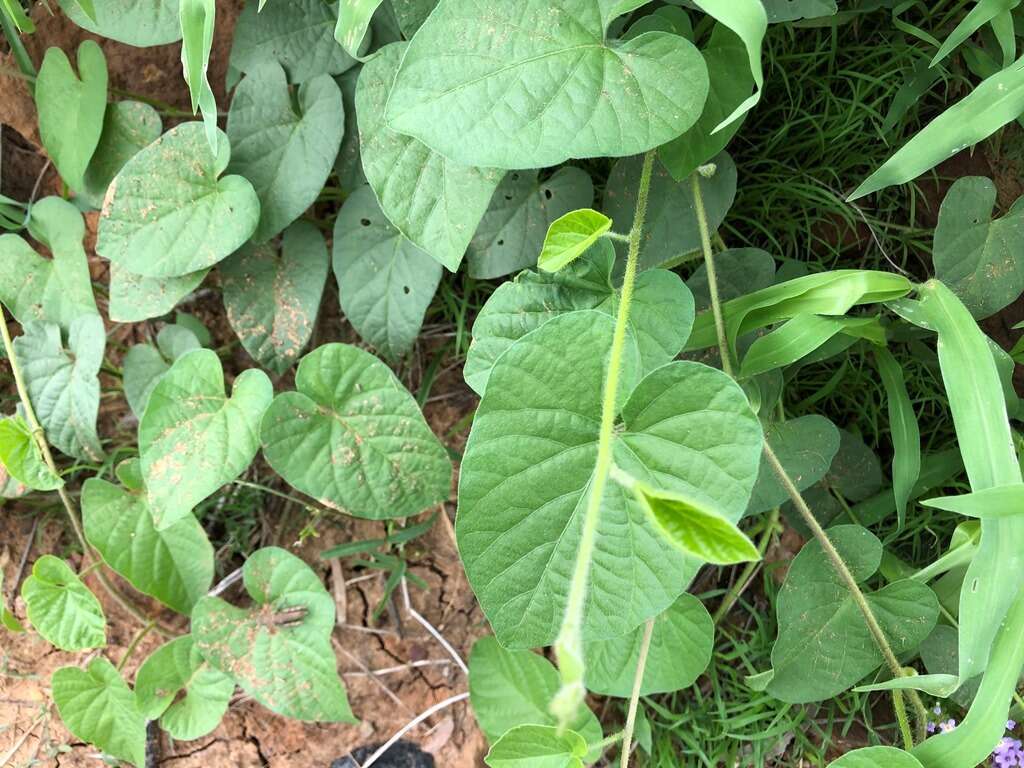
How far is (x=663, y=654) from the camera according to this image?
118 cm

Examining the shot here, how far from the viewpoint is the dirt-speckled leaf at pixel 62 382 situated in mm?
1331

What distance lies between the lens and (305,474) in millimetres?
1196

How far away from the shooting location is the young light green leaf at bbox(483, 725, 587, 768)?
93cm

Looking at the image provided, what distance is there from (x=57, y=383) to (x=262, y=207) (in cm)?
47

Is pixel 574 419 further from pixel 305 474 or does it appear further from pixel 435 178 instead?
pixel 305 474

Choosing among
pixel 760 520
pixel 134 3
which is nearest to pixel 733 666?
pixel 760 520

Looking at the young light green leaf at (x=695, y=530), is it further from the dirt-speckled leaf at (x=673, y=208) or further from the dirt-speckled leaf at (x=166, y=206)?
the dirt-speckled leaf at (x=166, y=206)

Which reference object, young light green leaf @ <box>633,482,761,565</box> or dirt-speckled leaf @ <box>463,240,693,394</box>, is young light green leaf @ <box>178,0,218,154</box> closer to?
dirt-speckled leaf @ <box>463,240,693,394</box>

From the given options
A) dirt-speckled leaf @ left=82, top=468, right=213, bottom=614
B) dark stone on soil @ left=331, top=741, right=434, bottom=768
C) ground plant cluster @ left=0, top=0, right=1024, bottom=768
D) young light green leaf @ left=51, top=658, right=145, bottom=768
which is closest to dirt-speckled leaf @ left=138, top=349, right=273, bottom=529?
ground plant cluster @ left=0, top=0, right=1024, bottom=768

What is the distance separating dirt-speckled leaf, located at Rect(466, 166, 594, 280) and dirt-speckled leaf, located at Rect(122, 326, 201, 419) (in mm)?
555

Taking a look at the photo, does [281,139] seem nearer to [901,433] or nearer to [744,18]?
[744,18]

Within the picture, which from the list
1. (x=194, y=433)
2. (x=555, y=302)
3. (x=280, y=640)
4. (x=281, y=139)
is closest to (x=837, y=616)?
(x=555, y=302)

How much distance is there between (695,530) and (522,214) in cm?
73

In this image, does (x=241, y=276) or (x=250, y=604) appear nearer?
(x=241, y=276)
